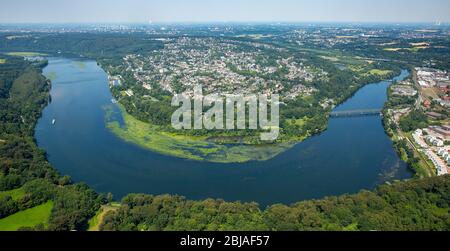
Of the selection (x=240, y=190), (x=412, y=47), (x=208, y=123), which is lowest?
(x=240, y=190)

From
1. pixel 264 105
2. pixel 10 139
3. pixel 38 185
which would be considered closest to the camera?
pixel 38 185

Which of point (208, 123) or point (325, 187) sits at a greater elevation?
point (208, 123)

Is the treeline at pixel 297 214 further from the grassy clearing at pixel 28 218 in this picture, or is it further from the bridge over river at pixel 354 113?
the bridge over river at pixel 354 113

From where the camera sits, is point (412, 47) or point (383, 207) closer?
point (383, 207)

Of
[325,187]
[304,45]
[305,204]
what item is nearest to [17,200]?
[305,204]

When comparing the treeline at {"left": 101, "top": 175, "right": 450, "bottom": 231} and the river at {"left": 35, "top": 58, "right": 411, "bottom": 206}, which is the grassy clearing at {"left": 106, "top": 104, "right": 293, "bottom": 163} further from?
the treeline at {"left": 101, "top": 175, "right": 450, "bottom": 231}

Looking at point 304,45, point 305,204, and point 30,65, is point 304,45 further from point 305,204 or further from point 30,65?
point 305,204

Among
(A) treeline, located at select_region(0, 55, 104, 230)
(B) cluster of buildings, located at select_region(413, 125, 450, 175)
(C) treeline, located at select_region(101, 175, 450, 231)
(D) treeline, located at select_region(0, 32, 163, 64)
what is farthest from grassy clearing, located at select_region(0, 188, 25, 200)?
(D) treeline, located at select_region(0, 32, 163, 64)
